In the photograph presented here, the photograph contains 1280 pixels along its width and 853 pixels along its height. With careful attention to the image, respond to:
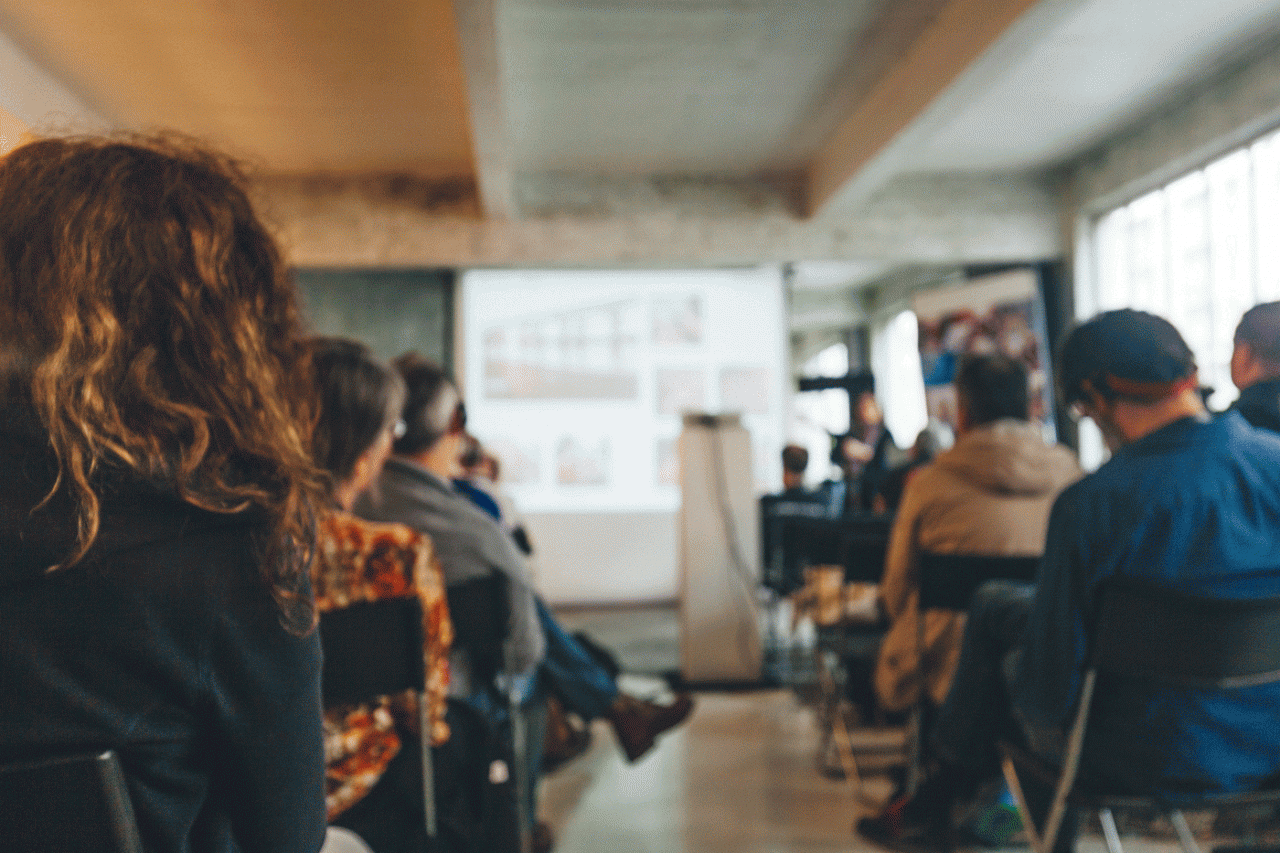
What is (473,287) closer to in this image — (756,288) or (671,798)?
(756,288)

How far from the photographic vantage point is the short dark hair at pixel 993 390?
2551 millimetres

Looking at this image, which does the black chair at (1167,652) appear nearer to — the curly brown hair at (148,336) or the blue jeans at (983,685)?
the blue jeans at (983,685)

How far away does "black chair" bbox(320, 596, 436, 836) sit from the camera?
136 centimetres

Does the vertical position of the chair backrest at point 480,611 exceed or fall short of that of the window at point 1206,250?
it falls short

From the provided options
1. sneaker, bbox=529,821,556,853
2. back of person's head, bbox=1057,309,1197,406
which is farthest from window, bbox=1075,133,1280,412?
sneaker, bbox=529,821,556,853

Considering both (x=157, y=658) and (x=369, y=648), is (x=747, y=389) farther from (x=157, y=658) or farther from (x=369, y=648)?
(x=157, y=658)

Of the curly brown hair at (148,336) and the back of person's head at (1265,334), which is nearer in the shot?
the curly brown hair at (148,336)

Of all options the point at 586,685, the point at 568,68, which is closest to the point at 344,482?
the point at 586,685

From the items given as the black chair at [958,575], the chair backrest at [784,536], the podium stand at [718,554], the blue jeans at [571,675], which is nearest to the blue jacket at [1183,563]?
the black chair at [958,575]

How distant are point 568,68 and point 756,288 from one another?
265 cm

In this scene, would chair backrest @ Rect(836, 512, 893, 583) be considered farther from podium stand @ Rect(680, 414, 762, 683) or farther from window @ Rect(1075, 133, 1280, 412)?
window @ Rect(1075, 133, 1280, 412)

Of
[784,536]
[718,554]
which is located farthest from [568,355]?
[784,536]

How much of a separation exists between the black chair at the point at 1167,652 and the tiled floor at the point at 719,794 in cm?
109

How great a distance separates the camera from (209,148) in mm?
884
